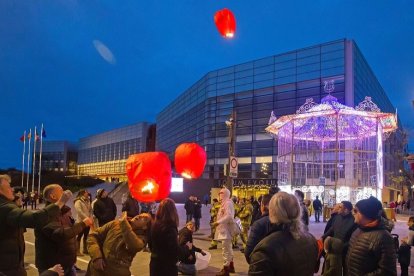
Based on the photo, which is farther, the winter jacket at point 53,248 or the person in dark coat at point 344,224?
the person in dark coat at point 344,224

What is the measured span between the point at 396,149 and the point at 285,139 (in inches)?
1424

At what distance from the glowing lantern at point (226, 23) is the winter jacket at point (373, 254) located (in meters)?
5.10

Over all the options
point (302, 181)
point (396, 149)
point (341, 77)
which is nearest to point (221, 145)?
point (341, 77)

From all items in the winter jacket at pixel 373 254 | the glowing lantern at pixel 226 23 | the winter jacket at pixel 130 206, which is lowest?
the winter jacket at pixel 130 206

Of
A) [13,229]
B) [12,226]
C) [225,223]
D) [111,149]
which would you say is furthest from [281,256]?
[111,149]

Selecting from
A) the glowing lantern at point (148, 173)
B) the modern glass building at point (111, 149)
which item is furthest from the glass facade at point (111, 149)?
the glowing lantern at point (148, 173)

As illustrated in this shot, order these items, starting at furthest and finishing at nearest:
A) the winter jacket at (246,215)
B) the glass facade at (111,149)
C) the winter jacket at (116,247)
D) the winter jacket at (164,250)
Result: the glass facade at (111,149), the winter jacket at (246,215), the winter jacket at (164,250), the winter jacket at (116,247)

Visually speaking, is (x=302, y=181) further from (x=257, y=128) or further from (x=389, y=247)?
(x=257, y=128)

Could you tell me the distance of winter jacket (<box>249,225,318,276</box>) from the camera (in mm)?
2604

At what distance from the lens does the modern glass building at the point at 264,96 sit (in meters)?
45.9

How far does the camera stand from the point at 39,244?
197 inches

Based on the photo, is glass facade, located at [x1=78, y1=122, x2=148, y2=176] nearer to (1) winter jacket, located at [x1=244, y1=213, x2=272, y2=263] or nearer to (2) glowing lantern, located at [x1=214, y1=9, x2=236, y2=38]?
(2) glowing lantern, located at [x1=214, y1=9, x2=236, y2=38]

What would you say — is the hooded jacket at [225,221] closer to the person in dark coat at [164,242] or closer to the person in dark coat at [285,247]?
the person in dark coat at [164,242]

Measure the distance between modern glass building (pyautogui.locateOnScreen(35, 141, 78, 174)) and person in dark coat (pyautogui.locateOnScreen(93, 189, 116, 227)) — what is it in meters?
107
